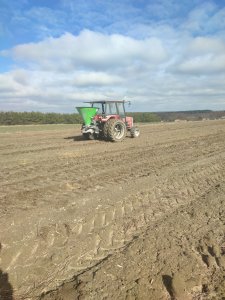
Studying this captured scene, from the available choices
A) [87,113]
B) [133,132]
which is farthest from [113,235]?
[133,132]

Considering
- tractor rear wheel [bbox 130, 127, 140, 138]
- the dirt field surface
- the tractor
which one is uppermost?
the tractor

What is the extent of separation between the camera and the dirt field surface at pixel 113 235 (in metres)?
3.70

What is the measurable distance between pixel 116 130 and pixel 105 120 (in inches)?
29.7

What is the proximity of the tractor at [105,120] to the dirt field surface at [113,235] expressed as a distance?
6.98 meters

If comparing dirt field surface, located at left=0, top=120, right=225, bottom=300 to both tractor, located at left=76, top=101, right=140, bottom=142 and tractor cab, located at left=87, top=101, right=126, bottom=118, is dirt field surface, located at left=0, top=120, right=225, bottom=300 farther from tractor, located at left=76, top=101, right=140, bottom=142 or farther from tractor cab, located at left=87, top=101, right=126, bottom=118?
tractor cab, located at left=87, top=101, right=126, bottom=118

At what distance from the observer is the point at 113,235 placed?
193 inches

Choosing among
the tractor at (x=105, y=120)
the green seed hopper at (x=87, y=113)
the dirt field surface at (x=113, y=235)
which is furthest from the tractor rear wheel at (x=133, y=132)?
the dirt field surface at (x=113, y=235)

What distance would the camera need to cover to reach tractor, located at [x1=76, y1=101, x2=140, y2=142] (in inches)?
627

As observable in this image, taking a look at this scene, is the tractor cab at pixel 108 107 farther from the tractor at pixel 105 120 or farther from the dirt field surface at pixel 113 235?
the dirt field surface at pixel 113 235

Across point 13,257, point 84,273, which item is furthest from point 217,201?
point 13,257

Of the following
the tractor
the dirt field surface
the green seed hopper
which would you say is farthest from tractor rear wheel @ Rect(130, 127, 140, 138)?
the dirt field surface

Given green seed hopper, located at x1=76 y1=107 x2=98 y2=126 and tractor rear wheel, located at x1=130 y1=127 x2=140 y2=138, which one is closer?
green seed hopper, located at x1=76 y1=107 x2=98 y2=126

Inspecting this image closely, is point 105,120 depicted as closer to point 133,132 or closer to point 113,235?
point 133,132

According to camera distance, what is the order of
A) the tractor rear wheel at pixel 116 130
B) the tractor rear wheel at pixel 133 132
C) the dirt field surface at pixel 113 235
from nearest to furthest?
the dirt field surface at pixel 113 235, the tractor rear wheel at pixel 116 130, the tractor rear wheel at pixel 133 132
